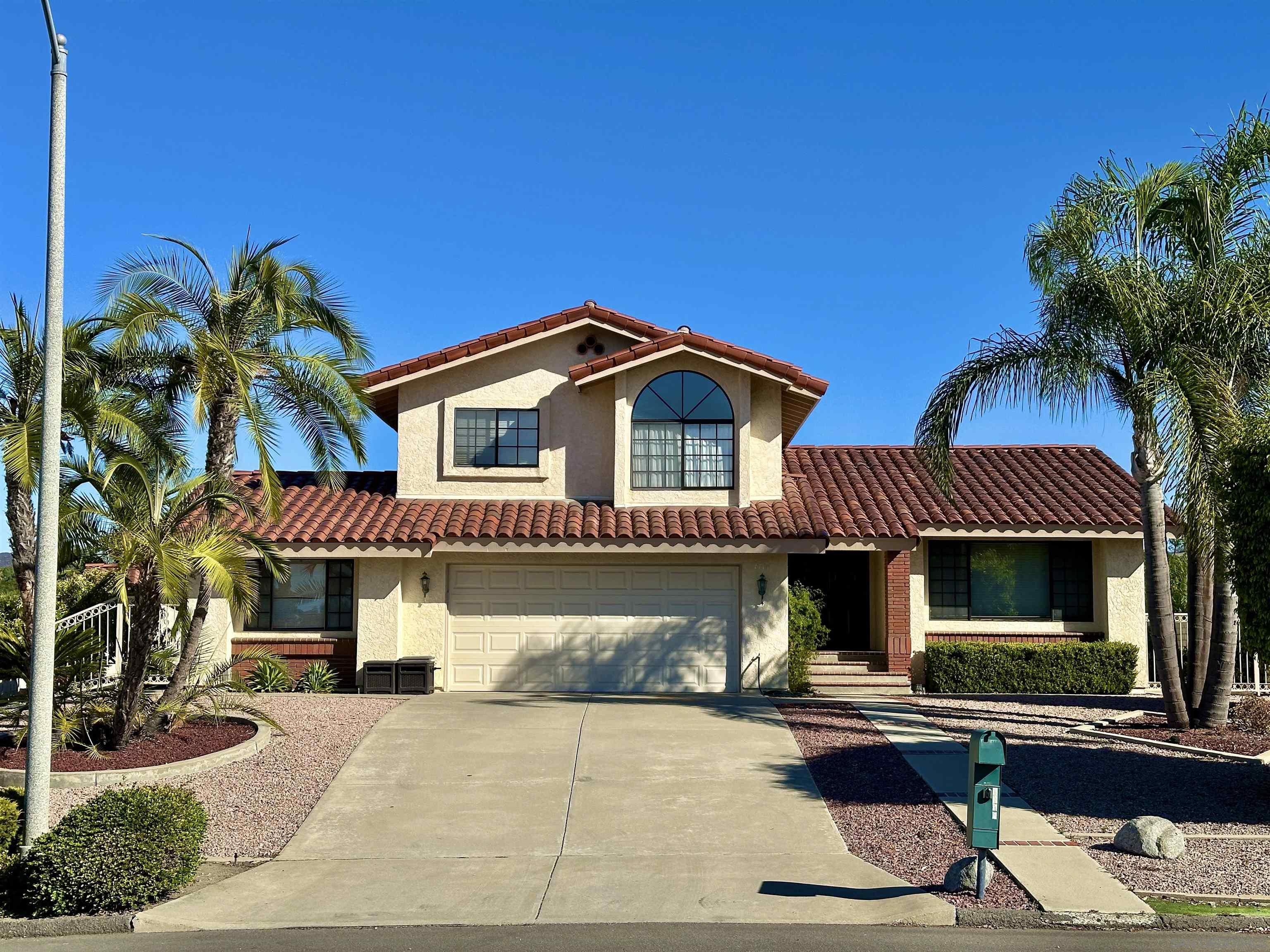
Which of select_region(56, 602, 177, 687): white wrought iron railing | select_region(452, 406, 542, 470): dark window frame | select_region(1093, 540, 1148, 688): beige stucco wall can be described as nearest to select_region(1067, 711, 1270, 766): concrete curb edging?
select_region(1093, 540, 1148, 688): beige stucco wall

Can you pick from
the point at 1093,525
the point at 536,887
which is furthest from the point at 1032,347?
the point at 536,887

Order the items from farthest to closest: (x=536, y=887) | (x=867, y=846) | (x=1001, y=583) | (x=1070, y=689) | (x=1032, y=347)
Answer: (x=1001, y=583), (x=1070, y=689), (x=1032, y=347), (x=867, y=846), (x=536, y=887)

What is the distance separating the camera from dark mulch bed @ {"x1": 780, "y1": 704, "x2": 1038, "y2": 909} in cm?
930

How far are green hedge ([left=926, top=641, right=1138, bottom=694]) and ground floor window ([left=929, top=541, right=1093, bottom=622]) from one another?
1403 mm

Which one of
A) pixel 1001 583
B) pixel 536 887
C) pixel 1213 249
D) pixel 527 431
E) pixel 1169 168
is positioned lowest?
pixel 536 887

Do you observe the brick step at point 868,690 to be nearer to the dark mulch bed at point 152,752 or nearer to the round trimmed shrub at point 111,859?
the dark mulch bed at point 152,752

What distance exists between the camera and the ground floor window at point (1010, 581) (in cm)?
2086

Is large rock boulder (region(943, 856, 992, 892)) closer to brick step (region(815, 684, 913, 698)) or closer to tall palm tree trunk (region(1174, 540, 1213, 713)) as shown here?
tall palm tree trunk (region(1174, 540, 1213, 713))

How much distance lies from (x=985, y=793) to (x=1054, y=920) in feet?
3.35

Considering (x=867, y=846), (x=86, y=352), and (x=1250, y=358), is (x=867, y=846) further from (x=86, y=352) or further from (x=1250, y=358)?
(x=86, y=352)

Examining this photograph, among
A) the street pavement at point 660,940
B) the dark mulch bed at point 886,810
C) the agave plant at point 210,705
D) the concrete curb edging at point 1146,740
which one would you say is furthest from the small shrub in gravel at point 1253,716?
the agave plant at point 210,705

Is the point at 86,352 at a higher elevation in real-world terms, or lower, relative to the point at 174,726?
higher

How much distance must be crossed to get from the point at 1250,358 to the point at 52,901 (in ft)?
46.8

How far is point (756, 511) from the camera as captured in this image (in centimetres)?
1961
